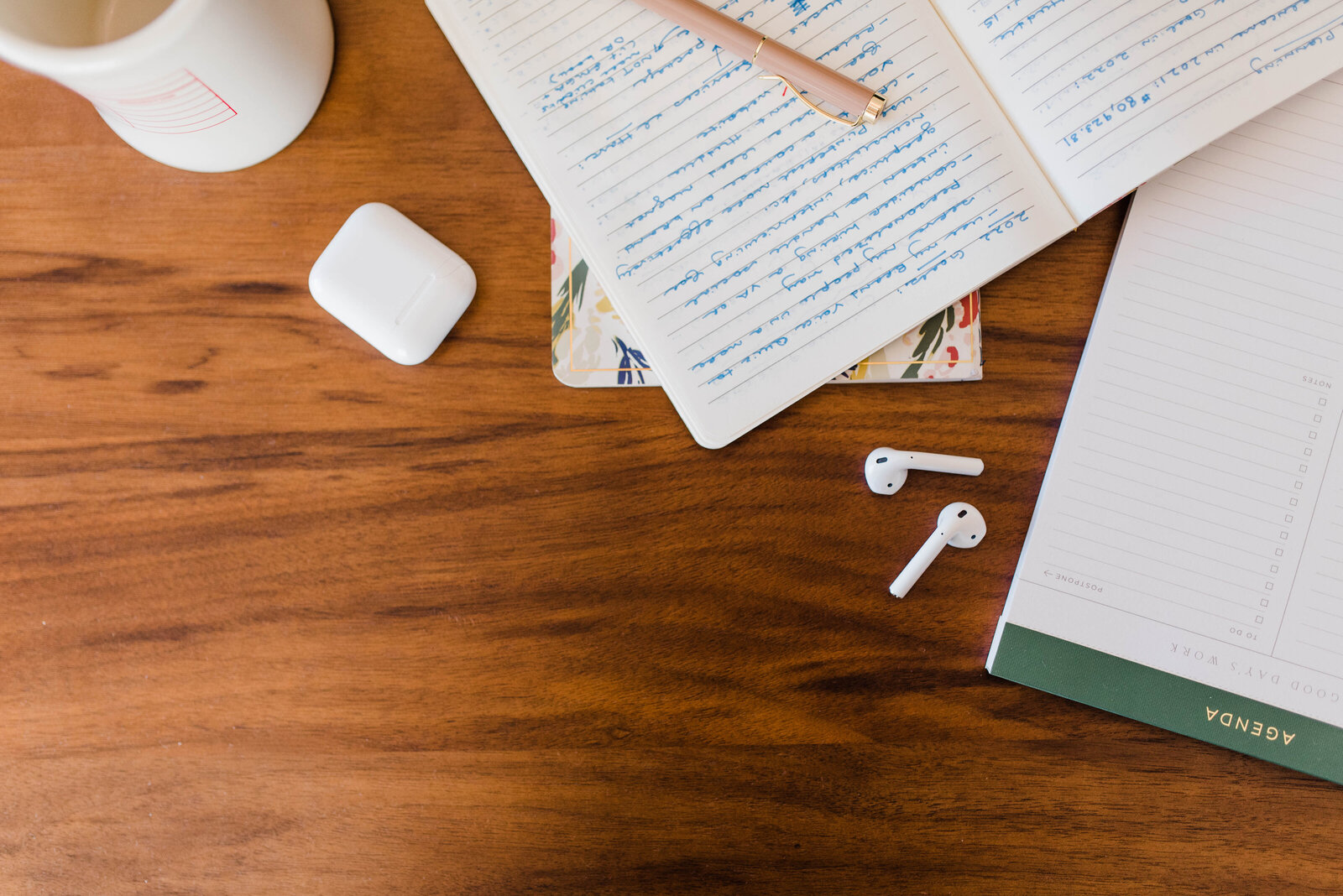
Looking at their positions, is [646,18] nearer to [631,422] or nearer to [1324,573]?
[631,422]

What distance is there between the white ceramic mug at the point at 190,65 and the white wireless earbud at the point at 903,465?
1.31 ft

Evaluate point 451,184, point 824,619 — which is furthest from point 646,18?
point 824,619

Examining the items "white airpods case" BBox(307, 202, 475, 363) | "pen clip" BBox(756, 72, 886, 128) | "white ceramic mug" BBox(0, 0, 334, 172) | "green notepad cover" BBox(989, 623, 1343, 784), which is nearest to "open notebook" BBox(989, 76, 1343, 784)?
"green notepad cover" BBox(989, 623, 1343, 784)

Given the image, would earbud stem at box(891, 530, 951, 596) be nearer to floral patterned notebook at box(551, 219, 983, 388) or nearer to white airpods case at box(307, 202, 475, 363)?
floral patterned notebook at box(551, 219, 983, 388)

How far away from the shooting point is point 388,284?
444 millimetres

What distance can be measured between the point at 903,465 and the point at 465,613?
0.27m

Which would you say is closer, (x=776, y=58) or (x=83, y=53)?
(x=83, y=53)

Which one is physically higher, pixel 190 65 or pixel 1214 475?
pixel 190 65

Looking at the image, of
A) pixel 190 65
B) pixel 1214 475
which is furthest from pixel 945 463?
pixel 190 65

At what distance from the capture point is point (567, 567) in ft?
1.51

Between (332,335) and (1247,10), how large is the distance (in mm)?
579

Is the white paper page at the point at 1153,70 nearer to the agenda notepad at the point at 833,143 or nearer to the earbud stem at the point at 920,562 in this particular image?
the agenda notepad at the point at 833,143

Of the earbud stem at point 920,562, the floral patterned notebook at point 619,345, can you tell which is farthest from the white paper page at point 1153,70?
the earbud stem at point 920,562

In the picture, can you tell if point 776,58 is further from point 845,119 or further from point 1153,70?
point 1153,70
